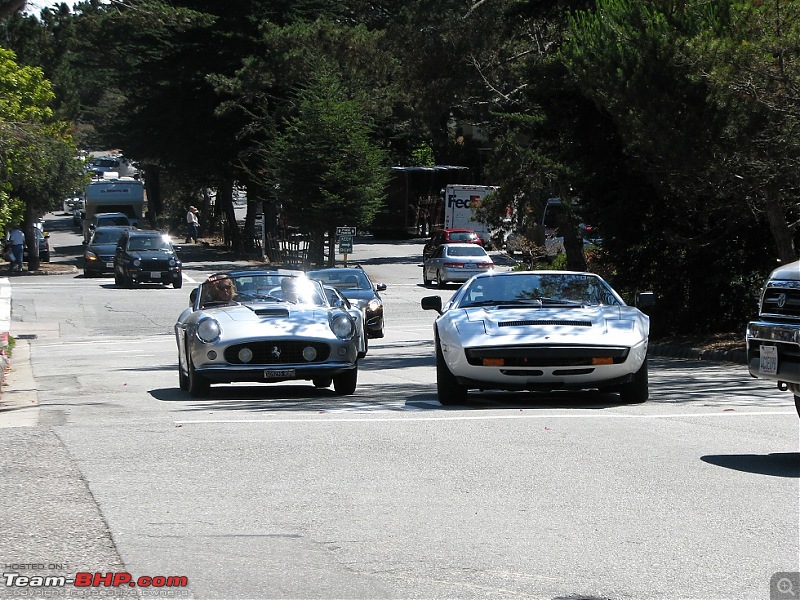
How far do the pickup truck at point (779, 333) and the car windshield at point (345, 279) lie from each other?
19.6 meters

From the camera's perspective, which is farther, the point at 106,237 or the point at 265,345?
the point at 106,237

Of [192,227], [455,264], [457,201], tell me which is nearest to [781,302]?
[455,264]

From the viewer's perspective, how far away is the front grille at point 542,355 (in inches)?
510

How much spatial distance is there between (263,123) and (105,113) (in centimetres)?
3584

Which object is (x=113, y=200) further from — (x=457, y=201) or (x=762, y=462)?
(x=762, y=462)

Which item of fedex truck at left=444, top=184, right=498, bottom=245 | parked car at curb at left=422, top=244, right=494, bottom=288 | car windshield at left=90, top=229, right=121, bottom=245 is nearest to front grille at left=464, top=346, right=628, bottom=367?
parked car at curb at left=422, top=244, right=494, bottom=288

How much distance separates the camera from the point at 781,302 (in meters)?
9.79

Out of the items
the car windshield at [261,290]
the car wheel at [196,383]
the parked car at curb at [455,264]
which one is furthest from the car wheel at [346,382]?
the parked car at curb at [455,264]

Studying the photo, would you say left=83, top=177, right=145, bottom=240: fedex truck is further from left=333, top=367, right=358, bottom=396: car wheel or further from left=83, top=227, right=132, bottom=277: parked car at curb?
left=333, top=367, right=358, bottom=396: car wheel

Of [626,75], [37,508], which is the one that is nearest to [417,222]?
[626,75]

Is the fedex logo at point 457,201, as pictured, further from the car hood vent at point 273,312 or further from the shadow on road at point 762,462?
the shadow on road at point 762,462

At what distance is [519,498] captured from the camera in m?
8.31

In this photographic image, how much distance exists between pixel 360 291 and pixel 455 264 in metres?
18.1

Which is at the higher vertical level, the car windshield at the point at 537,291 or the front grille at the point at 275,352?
the car windshield at the point at 537,291
